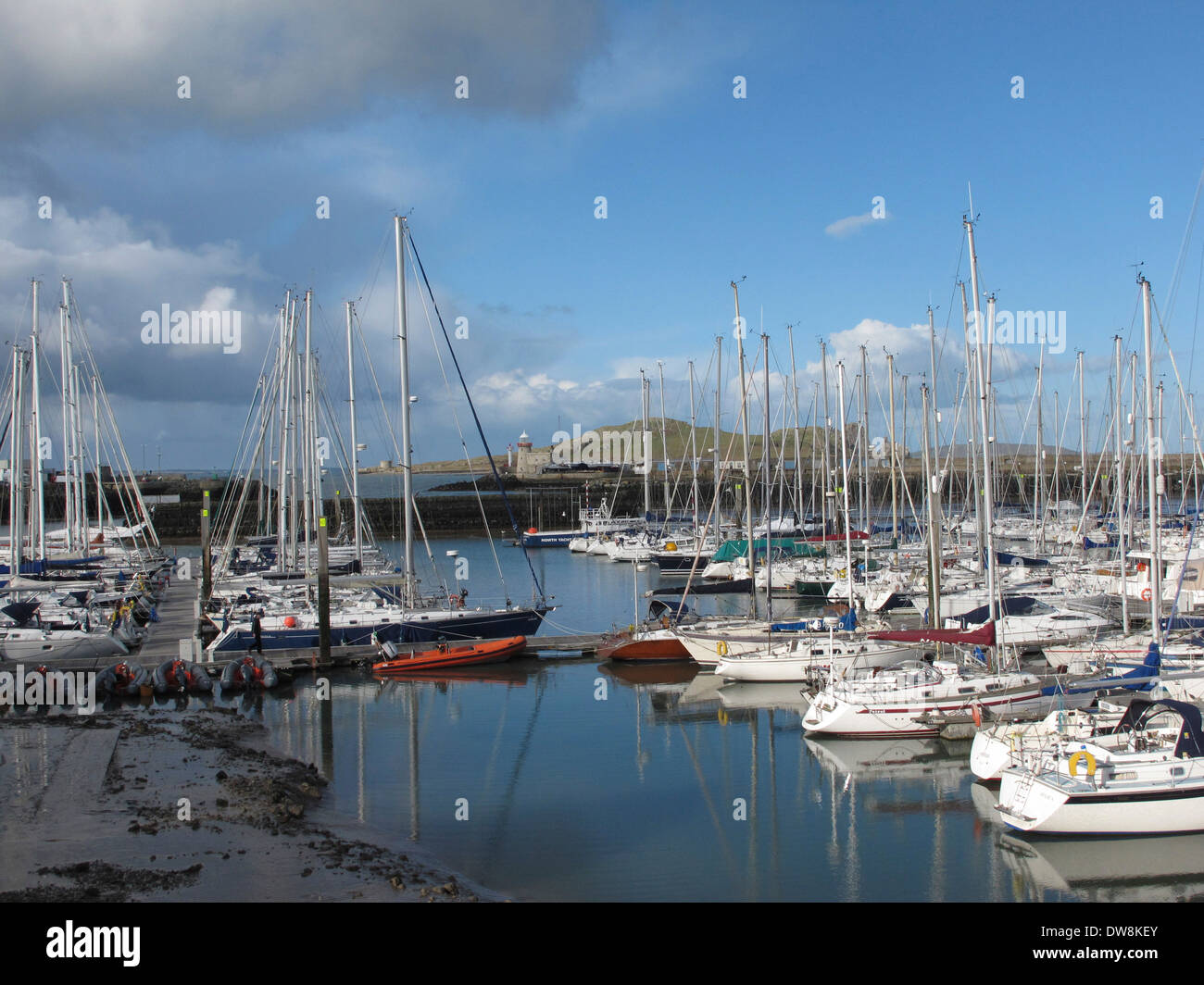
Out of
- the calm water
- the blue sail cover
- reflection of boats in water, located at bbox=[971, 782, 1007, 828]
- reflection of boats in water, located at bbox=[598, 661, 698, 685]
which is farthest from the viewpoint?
reflection of boats in water, located at bbox=[598, 661, 698, 685]

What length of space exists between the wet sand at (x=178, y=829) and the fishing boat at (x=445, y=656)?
25.6ft

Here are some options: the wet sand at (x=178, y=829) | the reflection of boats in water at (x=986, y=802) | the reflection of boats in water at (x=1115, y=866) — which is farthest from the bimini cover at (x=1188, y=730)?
the wet sand at (x=178, y=829)

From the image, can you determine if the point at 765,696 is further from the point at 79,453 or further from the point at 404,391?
the point at 79,453

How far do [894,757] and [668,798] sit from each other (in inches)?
216

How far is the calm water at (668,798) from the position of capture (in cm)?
1463

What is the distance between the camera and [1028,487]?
Answer: 117m

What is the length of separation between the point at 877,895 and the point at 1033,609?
797 inches

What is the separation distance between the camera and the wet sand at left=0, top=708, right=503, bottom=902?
42.2ft

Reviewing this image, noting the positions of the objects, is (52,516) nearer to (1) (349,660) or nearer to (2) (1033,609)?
(1) (349,660)

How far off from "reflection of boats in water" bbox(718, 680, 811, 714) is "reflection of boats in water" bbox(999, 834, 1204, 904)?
9.45 metres

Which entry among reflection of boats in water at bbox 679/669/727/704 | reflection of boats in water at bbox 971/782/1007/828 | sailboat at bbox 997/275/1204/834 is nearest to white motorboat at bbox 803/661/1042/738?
reflection of boats in water at bbox 971/782/1007/828

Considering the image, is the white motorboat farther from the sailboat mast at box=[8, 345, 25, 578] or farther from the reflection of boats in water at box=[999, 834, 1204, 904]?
the sailboat mast at box=[8, 345, 25, 578]

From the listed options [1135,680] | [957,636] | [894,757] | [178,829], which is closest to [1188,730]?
[1135,680]
